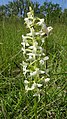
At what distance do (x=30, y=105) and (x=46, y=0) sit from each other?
3.67 ft

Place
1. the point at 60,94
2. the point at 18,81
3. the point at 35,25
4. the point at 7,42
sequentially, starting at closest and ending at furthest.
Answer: the point at 35,25
the point at 60,94
the point at 18,81
the point at 7,42

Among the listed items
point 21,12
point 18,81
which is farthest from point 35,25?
point 21,12

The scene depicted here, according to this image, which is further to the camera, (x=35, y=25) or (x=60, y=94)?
(x=60, y=94)

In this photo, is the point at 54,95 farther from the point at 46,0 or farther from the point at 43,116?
the point at 46,0

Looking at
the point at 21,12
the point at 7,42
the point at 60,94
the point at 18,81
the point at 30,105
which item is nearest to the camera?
the point at 30,105

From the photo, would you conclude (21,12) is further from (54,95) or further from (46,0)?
(54,95)

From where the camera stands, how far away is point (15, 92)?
5.92 feet

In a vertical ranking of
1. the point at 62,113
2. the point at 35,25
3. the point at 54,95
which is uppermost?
the point at 35,25

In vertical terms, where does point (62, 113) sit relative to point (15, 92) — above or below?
below

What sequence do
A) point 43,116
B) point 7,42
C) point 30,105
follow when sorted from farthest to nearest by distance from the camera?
1. point 7,42
2. point 30,105
3. point 43,116

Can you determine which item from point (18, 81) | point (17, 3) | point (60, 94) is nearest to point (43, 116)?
point (60, 94)

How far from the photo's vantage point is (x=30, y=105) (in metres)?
1.70

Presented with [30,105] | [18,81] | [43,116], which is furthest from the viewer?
[18,81]

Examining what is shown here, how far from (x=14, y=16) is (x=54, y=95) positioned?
70.7 inches
